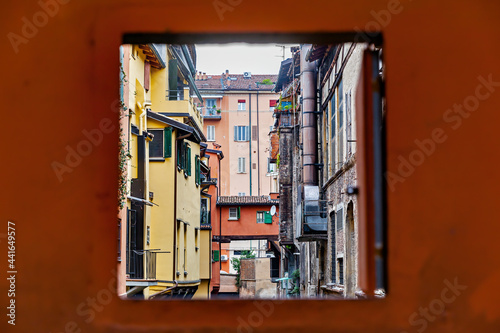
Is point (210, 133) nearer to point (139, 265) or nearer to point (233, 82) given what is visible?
point (233, 82)

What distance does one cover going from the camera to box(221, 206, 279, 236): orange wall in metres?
46.3

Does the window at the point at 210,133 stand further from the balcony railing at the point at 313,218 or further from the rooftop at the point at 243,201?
the balcony railing at the point at 313,218

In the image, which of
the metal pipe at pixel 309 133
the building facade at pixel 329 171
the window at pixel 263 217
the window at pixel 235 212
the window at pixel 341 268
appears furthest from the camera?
the window at pixel 263 217

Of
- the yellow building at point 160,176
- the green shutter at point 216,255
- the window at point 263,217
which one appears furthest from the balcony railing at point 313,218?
the window at point 263,217

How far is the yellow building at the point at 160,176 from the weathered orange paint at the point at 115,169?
447 inches

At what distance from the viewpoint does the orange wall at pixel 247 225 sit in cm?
4634

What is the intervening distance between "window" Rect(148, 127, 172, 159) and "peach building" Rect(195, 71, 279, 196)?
37872 millimetres

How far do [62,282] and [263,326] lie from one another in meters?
1.37

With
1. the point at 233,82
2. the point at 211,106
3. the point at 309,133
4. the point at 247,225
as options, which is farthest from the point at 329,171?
the point at 233,82

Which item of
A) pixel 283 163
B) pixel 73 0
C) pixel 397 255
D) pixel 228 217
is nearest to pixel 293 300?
pixel 397 255

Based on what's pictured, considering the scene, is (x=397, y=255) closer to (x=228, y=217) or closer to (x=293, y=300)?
(x=293, y=300)

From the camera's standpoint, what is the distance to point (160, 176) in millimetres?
24344

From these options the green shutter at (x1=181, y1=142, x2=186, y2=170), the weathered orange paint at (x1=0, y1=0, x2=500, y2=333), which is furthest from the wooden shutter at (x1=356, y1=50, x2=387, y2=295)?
the green shutter at (x1=181, y1=142, x2=186, y2=170)

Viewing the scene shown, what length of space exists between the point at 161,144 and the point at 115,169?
64.2 ft
